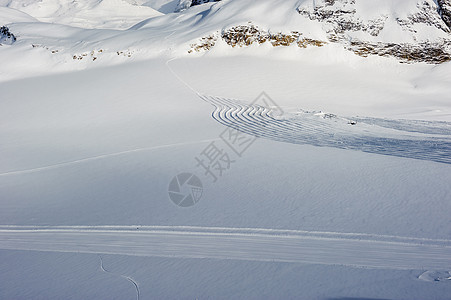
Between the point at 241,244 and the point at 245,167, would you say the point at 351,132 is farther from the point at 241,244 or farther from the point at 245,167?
the point at 241,244

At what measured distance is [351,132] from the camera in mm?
9297

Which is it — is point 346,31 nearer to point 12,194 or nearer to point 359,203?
point 359,203

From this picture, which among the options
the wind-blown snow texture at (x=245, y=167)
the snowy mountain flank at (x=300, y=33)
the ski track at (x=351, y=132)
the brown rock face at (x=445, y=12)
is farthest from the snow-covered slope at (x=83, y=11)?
the ski track at (x=351, y=132)

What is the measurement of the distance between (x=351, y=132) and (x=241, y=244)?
20.1 feet

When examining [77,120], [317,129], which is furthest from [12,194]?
[317,129]

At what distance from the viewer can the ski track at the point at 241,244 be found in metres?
3.89

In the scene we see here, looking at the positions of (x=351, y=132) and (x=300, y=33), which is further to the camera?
(x=300, y=33)

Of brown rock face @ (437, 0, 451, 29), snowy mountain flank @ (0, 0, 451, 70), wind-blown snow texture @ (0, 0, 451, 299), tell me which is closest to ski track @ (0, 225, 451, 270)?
wind-blown snow texture @ (0, 0, 451, 299)

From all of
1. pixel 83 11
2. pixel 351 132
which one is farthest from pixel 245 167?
pixel 83 11

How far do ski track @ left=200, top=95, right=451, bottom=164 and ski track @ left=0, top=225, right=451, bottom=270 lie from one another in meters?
3.79

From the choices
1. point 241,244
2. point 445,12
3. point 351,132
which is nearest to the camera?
point 241,244

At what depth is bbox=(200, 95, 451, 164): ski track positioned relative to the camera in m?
7.71

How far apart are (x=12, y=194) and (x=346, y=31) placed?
20530 mm

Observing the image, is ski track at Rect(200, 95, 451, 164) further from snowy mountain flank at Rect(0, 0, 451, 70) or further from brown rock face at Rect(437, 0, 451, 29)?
brown rock face at Rect(437, 0, 451, 29)
